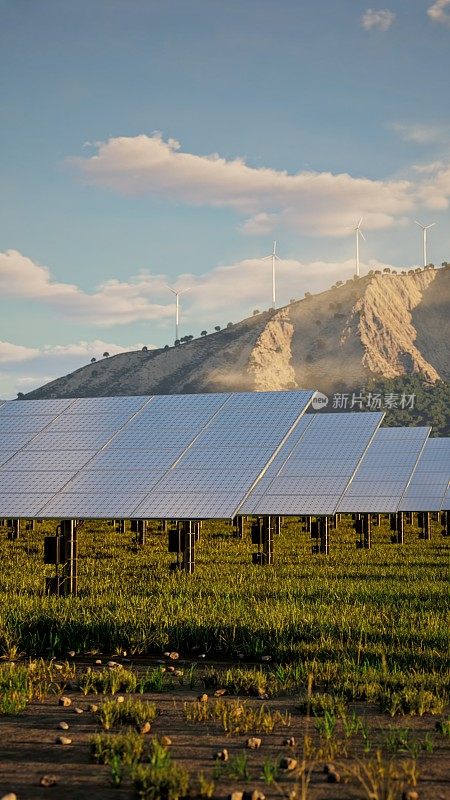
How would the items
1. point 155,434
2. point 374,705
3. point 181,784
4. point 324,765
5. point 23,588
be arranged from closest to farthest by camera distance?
point 181,784
point 324,765
point 374,705
point 23,588
point 155,434

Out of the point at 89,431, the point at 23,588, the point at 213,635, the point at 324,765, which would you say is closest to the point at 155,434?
the point at 89,431

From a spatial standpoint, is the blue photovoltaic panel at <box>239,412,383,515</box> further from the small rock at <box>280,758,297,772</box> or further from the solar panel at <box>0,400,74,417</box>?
the small rock at <box>280,758,297,772</box>

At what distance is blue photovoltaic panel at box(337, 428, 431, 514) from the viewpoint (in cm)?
4086

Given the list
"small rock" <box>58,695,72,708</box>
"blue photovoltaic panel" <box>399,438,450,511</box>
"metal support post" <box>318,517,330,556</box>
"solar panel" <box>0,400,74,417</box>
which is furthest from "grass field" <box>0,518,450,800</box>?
"blue photovoltaic panel" <box>399,438,450,511</box>

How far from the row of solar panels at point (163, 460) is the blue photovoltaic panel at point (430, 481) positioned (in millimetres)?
9052

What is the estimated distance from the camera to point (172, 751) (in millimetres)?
8344

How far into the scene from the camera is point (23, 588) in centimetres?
2070

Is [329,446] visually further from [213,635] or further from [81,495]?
[213,635]

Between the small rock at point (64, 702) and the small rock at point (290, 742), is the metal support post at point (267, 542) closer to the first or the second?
the small rock at point (64, 702)

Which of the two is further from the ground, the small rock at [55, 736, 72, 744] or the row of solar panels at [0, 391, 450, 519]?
the row of solar panels at [0, 391, 450, 519]

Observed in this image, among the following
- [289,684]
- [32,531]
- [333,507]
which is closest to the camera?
[289,684]

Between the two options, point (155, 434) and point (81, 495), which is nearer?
point (81, 495)

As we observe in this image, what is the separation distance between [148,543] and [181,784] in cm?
3008

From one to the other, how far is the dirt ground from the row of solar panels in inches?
436
